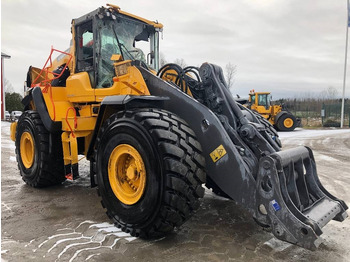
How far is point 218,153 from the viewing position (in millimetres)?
3162

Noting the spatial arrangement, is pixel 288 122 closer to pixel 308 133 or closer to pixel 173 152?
pixel 308 133

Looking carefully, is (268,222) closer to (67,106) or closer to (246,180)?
(246,180)

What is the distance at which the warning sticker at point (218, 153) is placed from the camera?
3.14 metres

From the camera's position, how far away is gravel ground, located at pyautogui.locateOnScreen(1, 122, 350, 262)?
296 centimetres

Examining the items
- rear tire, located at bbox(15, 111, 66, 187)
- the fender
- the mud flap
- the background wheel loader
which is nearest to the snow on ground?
the background wheel loader

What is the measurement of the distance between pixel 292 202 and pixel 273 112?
19.3 meters

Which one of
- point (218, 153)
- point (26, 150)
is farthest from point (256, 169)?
point (26, 150)

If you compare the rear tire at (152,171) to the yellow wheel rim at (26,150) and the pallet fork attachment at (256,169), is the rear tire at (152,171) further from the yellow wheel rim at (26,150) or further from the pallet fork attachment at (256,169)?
the yellow wheel rim at (26,150)

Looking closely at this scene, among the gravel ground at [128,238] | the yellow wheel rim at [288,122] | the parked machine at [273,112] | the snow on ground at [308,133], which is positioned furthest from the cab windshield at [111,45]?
the yellow wheel rim at [288,122]

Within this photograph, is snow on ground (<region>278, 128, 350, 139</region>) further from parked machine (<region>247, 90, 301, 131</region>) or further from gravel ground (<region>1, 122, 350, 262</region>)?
gravel ground (<region>1, 122, 350, 262</region>)

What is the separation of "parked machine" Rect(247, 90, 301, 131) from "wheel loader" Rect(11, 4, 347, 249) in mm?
16498

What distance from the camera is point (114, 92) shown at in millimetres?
4289

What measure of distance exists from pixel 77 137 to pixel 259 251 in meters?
3.26

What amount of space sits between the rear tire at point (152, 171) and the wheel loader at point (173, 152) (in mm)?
11
